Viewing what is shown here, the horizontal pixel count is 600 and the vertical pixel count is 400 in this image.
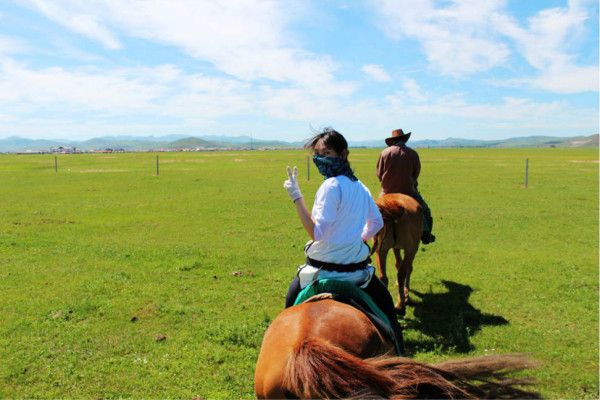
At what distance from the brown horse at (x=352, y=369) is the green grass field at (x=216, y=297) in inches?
25.9

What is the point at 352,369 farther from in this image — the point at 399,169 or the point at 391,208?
the point at 399,169

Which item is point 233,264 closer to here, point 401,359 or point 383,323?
point 383,323

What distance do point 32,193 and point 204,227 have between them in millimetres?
15833

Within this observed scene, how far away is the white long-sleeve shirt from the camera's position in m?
3.58

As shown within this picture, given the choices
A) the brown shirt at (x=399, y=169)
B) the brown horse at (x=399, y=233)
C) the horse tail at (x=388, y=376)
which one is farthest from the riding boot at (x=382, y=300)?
the brown shirt at (x=399, y=169)

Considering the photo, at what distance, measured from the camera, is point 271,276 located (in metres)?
9.59

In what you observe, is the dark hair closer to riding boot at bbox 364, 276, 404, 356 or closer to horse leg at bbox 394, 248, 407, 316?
riding boot at bbox 364, 276, 404, 356

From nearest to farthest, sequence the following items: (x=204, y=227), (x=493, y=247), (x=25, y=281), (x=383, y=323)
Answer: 1. (x=383, y=323)
2. (x=25, y=281)
3. (x=493, y=247)
4. (x=204, y=227)

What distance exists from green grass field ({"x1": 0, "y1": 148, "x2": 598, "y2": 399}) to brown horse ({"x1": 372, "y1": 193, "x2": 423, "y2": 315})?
0.76 m

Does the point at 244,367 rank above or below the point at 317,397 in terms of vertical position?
below

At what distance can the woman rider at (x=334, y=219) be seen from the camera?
359 cm

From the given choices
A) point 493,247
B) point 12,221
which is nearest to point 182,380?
point 493,247

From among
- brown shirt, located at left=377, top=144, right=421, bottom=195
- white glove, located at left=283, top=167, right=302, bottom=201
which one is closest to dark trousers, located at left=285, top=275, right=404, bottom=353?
white glove, located at left=283, top=167, right=302, bottom=201

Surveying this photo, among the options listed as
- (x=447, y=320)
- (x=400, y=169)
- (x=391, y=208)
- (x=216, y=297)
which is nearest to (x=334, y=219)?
(x=391, y=208)
